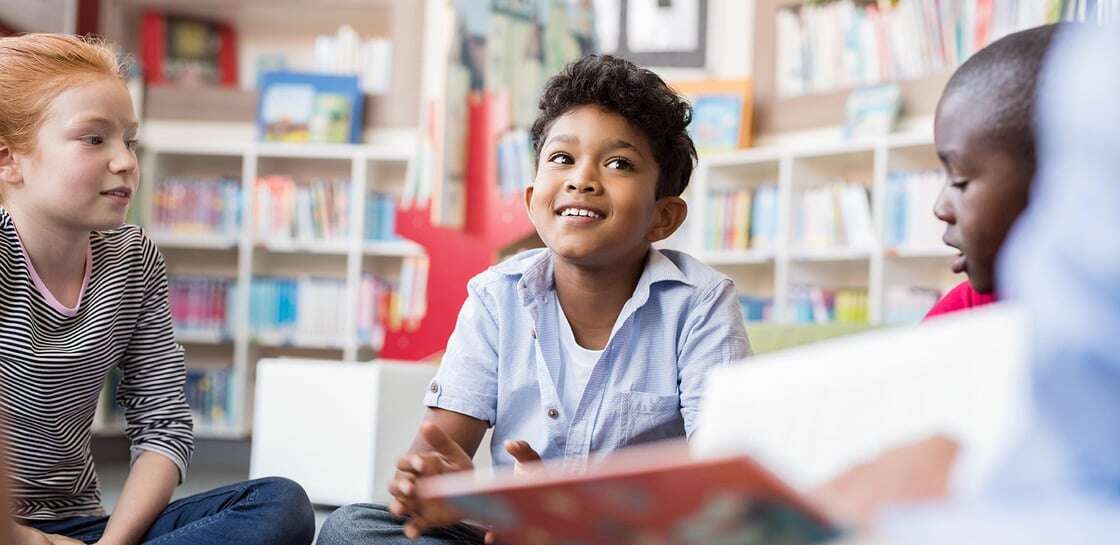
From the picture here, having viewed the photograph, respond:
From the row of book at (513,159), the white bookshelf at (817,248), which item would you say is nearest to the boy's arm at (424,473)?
the row of book at (513,159)

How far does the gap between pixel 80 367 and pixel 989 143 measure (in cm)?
116

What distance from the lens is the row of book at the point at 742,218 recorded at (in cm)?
464

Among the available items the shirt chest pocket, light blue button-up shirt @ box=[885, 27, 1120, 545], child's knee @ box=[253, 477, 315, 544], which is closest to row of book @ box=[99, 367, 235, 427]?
child's knee @ box=[253, 477, 315, 544]

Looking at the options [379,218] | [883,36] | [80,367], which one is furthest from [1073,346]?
[379,218]

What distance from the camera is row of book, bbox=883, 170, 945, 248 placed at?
4.07 meters

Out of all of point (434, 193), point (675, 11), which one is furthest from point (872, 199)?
point (434, 193)

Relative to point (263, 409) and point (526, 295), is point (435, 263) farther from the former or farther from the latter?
point (526, 295)

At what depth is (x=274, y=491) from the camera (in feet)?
4.99

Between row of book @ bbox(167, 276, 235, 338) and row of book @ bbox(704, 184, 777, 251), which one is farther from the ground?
row of book @ bbox(704, 184, 777, 251)

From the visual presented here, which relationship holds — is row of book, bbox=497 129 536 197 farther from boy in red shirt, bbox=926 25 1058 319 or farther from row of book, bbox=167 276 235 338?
boy in red shirt, bbox=926 25 1058 319

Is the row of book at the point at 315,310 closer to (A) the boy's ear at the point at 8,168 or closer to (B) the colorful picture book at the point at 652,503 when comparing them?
(A) the boy's ear at the point at 8,168

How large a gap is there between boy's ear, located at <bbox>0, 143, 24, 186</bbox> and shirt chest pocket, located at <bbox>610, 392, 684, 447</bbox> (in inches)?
32.5

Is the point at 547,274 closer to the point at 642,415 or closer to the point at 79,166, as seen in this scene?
the point at 642,415

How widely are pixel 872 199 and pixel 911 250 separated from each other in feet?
1.15
